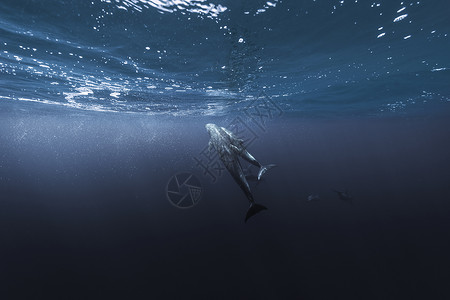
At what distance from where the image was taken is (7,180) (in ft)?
108

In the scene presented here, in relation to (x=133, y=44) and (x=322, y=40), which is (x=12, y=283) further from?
(x=322, y=40)

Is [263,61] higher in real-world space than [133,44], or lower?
lower

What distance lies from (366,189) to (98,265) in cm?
3105

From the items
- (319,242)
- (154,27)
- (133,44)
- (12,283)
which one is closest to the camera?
(154,27)

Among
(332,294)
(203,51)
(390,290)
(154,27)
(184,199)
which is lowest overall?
(390,290)

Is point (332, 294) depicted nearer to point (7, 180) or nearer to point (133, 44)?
point (133, 44)

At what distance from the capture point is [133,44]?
9.85 meters

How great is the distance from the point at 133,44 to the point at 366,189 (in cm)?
3176

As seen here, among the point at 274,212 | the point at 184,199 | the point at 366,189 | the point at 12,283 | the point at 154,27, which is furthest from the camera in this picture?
the point at 366,189

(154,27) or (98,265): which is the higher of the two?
(154,27)

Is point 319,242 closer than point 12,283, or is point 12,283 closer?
point 12,283

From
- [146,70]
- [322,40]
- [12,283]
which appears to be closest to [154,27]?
[146,70]

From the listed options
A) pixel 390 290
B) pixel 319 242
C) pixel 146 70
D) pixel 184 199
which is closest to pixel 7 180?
pixel 184 199

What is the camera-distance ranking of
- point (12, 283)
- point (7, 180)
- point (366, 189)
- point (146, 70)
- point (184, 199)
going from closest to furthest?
point (12, 283)
point (146, 70)
point (184, 199)
point (366, 189)
point (7, 180)
